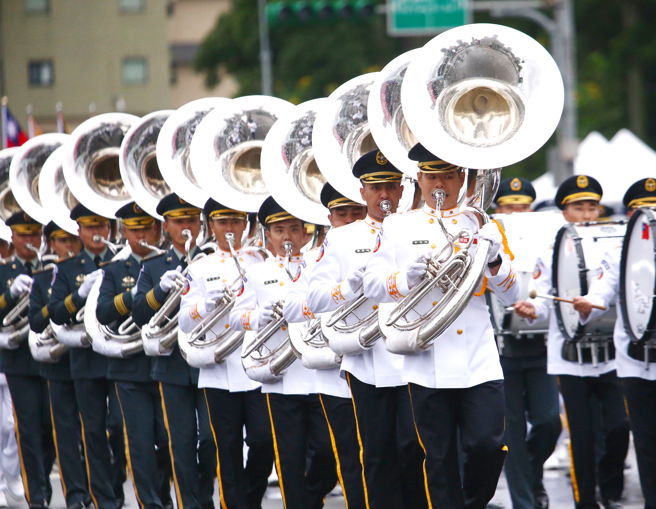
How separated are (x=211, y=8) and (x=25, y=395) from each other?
52625 mm

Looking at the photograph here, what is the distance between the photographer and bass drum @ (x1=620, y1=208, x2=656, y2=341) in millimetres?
7250

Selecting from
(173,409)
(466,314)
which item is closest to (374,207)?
(466,314)

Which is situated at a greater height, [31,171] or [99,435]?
[31,171]

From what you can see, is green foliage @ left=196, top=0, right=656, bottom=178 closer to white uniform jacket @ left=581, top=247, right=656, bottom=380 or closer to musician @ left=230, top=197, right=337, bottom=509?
white uniform jacket @ left=581, top=247, right=656, bottom=380

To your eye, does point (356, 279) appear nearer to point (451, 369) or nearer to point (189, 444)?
point (451, 369)

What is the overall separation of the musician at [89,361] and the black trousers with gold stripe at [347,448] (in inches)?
93.1

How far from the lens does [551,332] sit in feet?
28.1

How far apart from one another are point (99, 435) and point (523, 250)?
333 centimetres

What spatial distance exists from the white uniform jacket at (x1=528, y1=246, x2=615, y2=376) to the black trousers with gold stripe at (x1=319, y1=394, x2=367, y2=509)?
1.80 meters

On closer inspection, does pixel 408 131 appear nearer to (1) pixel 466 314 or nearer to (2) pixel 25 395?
(1) pixel 466 314

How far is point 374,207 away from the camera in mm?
6949

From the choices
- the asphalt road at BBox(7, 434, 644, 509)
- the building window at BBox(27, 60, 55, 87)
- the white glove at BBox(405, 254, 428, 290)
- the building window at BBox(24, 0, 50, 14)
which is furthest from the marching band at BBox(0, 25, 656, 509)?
the building window at BBox(24, 0, 50, 14)

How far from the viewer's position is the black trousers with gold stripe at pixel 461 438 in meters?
6.01

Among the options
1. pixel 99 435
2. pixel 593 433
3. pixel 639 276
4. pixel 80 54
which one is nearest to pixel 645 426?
pixel 593 433
